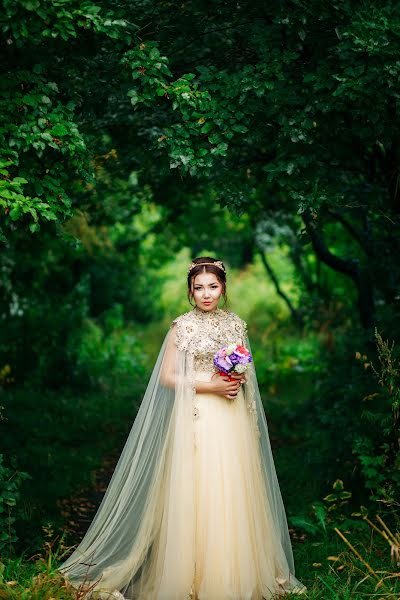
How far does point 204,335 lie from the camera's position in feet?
14.2

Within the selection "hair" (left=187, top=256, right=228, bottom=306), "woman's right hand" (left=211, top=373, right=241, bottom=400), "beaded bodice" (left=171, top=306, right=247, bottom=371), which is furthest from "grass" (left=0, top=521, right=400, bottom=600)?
"hair" (left=187, top=256, right=228, bottom=306)

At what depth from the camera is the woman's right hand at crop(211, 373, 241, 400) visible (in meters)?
4.26

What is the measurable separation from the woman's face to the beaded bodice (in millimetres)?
85

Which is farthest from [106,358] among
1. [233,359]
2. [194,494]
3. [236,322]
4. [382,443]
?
[233,359]

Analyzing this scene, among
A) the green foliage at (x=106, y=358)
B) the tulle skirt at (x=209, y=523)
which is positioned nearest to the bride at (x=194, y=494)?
the tulle skirt at (x=209, y=523)

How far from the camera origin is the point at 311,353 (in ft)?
40.3

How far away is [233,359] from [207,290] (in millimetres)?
500

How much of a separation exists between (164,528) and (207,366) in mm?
1059

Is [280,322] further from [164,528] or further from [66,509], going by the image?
[164,528]

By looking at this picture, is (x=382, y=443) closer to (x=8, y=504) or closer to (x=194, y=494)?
(x=194, y=494)

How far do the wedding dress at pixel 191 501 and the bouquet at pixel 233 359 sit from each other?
0.17 m

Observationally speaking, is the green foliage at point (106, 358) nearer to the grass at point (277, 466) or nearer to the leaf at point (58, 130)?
the grass at point (277, 466)

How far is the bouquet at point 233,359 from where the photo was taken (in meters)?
4.12

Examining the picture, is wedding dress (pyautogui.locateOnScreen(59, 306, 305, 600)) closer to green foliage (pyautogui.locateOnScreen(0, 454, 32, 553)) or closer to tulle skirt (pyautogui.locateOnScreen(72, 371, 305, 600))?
tulle skirt (pyautogui.locateOnScreen(72, 371, 305, 600))
